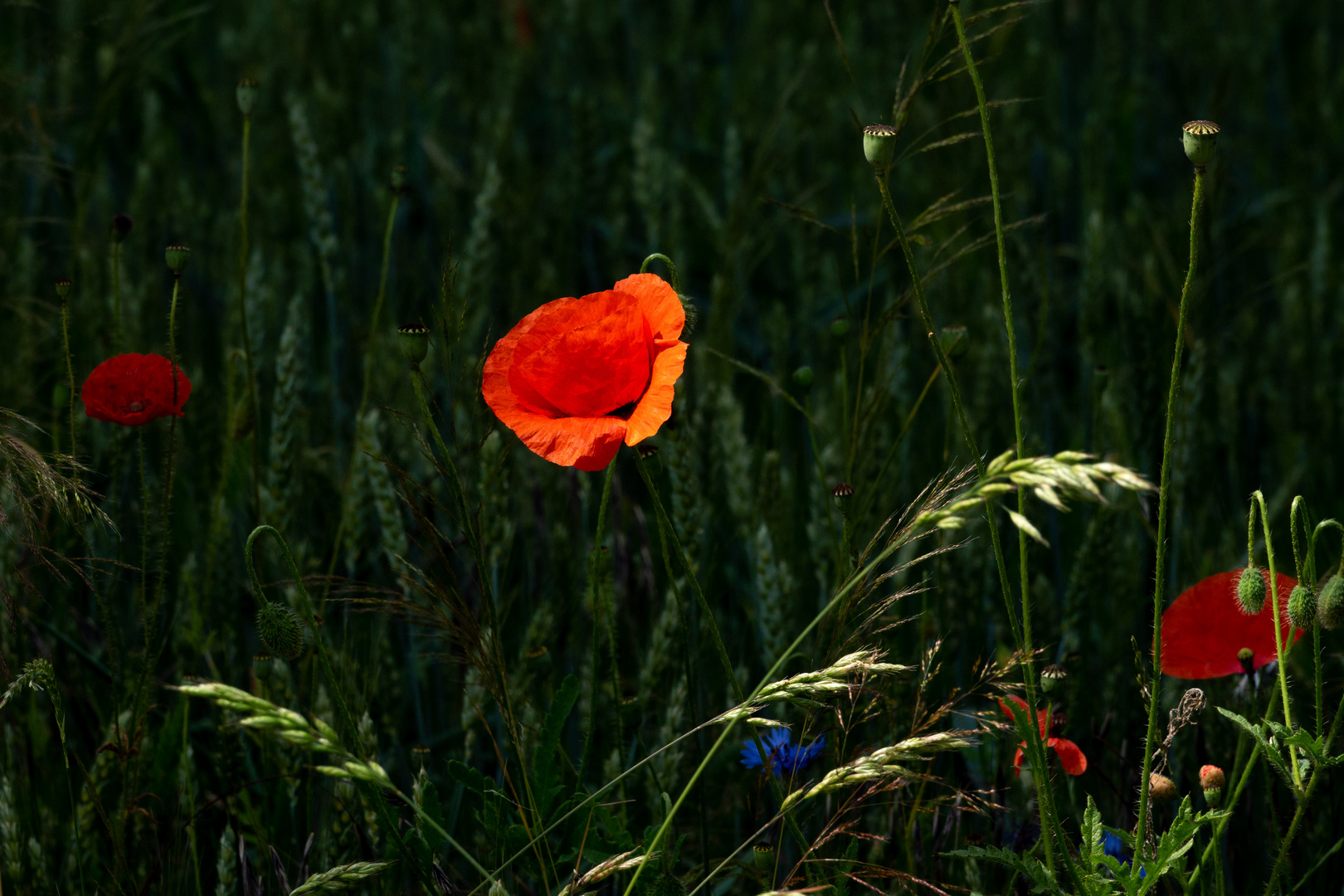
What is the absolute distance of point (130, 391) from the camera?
1.12 metres

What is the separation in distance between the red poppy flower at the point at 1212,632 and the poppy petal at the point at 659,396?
1.71 feet

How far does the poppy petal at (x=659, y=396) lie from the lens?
89 centimetres

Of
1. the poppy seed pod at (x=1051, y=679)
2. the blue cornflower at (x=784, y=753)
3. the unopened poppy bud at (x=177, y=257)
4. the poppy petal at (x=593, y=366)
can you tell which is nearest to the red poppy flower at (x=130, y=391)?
the unopened poppy bud at (x=177, y=257)

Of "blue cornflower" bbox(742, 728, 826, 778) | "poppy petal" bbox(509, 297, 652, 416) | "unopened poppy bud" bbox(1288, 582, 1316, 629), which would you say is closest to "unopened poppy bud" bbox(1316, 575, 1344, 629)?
"unopened poppy bud" bbox(1288, 582, 1316, 629)

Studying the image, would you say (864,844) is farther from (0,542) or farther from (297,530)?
(0,542)

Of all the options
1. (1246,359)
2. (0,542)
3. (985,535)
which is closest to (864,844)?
(985,535)

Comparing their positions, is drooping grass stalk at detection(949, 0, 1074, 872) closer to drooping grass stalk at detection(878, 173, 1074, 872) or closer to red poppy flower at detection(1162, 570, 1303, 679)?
drooping grass stalk at detection(878, 173, 1074, 872)

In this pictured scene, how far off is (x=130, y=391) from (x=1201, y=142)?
0.89 m

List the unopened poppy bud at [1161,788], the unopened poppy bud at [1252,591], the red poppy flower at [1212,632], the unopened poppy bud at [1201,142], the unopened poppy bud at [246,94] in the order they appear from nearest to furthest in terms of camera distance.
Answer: the unopened poppy bud at [1201,142] → the unopened poppy bud at [1252,591] → the unopened poppy bud at [1161,788] → the red poppy flower at [1212,632] → the unopened poppy bud at [246,94]

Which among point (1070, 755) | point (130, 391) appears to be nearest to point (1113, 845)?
point (1070, 755)

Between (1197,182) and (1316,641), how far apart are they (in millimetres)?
350

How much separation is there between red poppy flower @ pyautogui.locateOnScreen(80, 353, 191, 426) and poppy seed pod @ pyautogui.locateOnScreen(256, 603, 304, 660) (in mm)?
219

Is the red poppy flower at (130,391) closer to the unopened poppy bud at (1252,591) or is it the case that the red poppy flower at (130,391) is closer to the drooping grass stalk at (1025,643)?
the drooping grass stalk at (1025,643)

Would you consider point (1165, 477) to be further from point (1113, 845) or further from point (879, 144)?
point (1113, 845)
